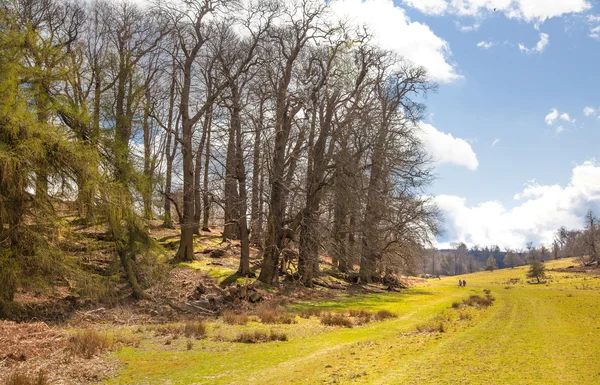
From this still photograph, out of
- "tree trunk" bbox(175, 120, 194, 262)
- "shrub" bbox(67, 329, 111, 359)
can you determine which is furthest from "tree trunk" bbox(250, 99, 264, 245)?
"shrub" bbox(67, 329, 111, 359)

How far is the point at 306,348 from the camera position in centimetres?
982

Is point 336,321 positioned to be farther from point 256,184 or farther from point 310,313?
point 256,184

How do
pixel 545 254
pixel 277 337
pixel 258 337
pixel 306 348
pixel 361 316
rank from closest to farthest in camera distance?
pixel 306 348
pixel 258 337
pixel 277 337
pixel 361 316
pixel 545 254

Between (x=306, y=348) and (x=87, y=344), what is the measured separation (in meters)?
4.52

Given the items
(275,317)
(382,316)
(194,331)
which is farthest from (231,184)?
(194,331)

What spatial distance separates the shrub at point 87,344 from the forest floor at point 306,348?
50 mm

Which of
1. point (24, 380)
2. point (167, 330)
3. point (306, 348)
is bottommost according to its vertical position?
point (306, 348)

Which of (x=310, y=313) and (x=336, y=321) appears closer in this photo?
(x=336, y=321)

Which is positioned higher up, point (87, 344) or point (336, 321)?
point (87, 344)

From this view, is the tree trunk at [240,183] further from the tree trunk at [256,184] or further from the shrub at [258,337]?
the shrub at [258,337]

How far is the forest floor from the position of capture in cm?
696

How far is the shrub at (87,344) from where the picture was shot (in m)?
8.35

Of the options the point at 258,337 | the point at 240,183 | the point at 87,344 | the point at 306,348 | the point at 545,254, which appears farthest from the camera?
the point at 545,254

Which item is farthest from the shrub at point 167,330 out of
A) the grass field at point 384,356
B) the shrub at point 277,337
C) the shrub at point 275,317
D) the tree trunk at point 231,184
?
the tree trunk at point 231,184
